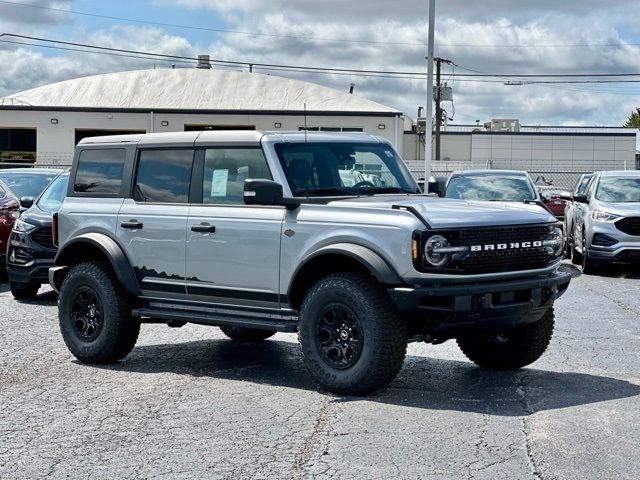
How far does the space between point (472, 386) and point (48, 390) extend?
10.5 ft

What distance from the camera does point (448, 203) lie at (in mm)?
8086

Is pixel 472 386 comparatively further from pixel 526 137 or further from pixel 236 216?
pixel 526 137

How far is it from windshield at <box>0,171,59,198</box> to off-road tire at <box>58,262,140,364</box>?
9.51 metres

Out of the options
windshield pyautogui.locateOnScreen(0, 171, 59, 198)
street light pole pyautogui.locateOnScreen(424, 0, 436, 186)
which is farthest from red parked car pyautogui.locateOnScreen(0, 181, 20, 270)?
street light pole pyautogui.locateOnScreen(424, 0, 436, 186)

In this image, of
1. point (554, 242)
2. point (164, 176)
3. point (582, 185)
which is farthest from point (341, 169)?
point (582, 185)

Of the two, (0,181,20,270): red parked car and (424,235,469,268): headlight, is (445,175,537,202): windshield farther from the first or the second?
(424,235,469,268): headlight

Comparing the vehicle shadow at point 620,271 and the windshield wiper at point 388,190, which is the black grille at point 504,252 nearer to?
the windshield wiper at point 388,190

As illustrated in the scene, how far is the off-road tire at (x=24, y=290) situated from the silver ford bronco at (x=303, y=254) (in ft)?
15.5

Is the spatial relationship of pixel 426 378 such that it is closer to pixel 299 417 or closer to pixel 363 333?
pixel 363 333

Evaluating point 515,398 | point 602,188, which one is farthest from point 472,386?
point 602,188

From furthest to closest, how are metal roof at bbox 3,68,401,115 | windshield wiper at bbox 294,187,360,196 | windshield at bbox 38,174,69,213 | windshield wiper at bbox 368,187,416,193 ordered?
metal roof at bbox 3,68,401,115
windshield at bbox 38,174,69,213
windshield wiper at bbox 368,187,416,193
windshield wiper at bbox 294,187,360,196

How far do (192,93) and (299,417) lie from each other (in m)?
53.8

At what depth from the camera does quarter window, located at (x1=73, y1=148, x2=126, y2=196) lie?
30.8 feet

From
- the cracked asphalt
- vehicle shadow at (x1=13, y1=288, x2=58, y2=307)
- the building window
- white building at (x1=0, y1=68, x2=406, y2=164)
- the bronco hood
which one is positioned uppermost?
white building at (x1=0, y1=68, x2=406, y2=164)
